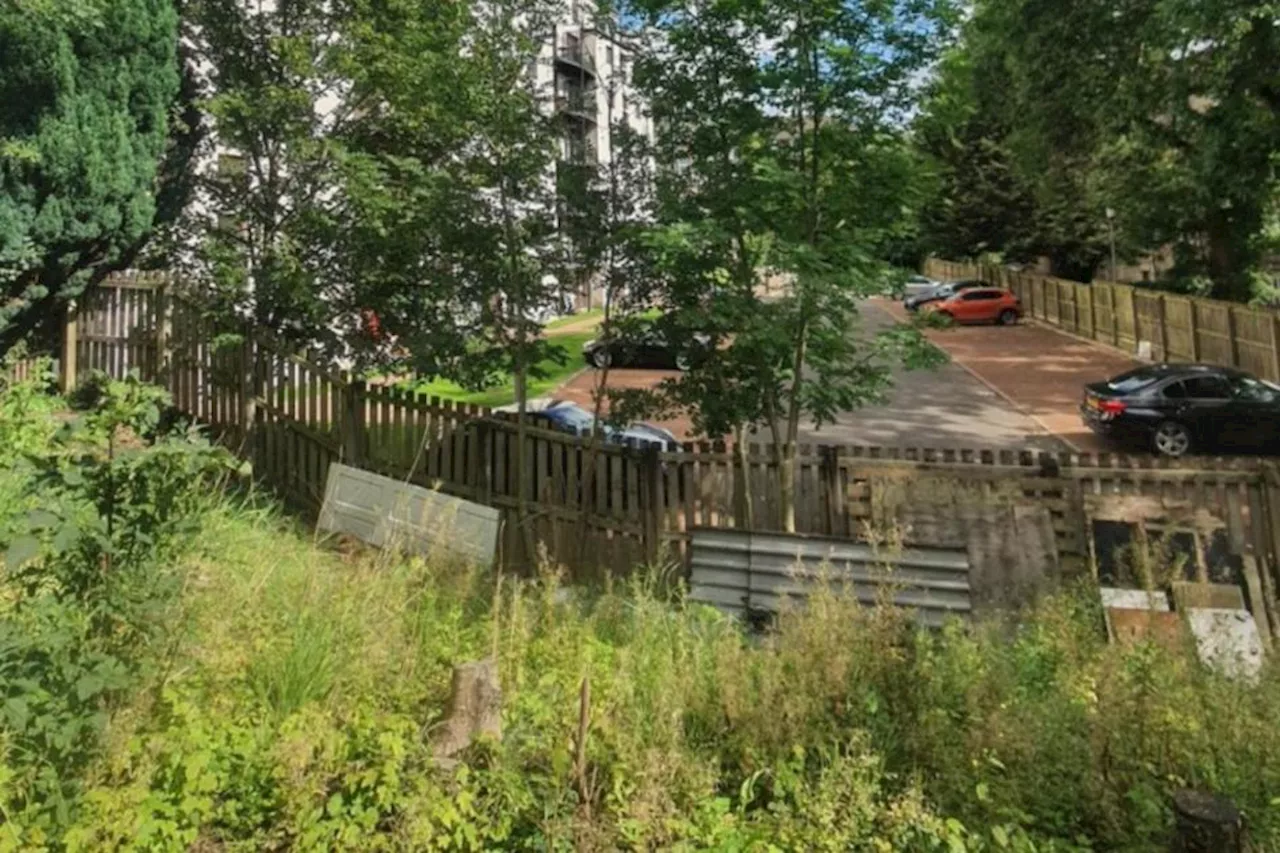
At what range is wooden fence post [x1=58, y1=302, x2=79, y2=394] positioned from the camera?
980 cm

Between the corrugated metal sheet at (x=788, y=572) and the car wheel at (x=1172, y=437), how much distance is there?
978cm

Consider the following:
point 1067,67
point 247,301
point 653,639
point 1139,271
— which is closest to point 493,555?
point 653,639

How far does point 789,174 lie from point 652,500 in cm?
291

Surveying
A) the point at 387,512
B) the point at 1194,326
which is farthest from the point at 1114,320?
the point at 387,512

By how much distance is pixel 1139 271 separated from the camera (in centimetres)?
4162

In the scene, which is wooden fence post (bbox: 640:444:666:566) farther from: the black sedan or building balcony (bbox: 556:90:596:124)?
the black sedan

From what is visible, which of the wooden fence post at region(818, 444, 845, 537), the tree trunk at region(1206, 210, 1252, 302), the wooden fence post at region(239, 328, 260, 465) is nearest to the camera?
the wooden fence post at region(818, 444, 845, 537)

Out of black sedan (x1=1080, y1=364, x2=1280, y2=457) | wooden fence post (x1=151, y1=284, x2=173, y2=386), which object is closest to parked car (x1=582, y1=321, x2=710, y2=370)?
wooden fence post (x1=151, y1=284, x2=173, y2=386)

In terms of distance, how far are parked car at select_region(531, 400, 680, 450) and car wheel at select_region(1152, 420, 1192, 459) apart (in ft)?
29.1

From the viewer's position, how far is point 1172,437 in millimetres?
13609

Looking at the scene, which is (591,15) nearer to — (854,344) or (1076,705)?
(854,344)

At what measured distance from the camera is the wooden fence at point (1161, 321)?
18.4m

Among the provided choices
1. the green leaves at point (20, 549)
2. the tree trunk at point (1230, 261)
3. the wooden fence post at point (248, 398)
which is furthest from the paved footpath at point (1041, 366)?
the green leaves at point (20, 549)

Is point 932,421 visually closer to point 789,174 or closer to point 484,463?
point 484,463
